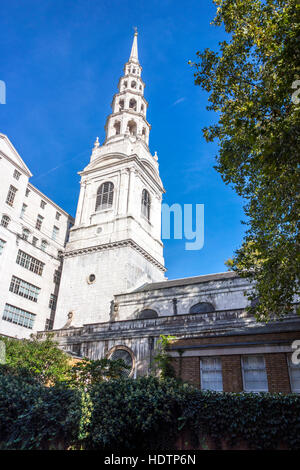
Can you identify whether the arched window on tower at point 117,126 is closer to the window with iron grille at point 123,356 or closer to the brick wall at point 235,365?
the window with iron grille at point 123,356

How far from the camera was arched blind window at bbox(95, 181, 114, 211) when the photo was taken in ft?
132

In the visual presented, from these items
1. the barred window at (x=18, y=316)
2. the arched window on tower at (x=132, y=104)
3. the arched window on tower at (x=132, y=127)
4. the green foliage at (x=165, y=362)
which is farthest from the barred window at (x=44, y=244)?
the arched window on tower at (x=132, y=104)

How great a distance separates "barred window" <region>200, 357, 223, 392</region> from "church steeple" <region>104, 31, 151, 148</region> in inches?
1317

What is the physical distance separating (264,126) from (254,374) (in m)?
11.4

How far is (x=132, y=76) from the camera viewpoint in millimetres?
51969

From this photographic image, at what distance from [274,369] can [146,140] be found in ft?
127

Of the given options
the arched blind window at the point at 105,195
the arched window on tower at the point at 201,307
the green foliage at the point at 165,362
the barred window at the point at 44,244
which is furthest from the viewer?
the arched blind window at the point at 105,195

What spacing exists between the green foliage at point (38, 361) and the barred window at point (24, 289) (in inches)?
488

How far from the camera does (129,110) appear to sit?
156 ft

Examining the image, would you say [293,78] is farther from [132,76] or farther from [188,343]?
[132,76]

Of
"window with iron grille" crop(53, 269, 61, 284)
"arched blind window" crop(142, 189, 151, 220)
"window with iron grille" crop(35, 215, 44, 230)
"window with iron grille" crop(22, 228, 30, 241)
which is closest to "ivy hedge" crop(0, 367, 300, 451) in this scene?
"window with iron grille" crop(22, 228, 30, 241)

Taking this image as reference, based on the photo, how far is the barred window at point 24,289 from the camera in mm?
32844

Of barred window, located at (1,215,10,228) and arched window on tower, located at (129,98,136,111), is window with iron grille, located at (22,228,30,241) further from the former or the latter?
arched window on tower, located at (129,98,136,111)
